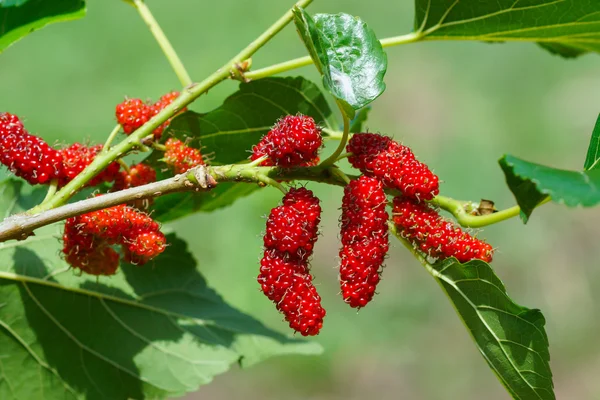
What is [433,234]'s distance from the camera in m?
1.01

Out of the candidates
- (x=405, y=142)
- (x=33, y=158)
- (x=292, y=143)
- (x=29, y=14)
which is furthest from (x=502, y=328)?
(x=405, y=142)

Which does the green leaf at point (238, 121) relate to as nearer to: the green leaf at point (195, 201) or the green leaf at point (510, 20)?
the green leaf at point (195, 201)

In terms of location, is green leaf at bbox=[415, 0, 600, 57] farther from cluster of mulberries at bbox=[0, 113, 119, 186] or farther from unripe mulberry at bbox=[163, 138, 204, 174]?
cluster of mulberries at bbox=[0, 113, 119, 186]

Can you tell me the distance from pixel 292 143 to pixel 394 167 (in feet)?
0.49

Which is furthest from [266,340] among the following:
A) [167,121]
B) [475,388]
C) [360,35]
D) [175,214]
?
[475,388]

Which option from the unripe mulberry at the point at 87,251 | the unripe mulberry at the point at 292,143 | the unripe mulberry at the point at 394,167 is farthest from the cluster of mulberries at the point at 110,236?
the unripe mulberry at the point at 394,167

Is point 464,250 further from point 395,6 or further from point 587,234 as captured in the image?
point 395,6

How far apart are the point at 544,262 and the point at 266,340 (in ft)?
9.01

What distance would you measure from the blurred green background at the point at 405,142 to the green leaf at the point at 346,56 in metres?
1.74

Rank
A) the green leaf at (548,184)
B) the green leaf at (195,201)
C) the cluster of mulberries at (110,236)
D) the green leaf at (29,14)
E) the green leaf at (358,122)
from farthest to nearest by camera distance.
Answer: the green leaf at (358,122) → the green leaf at (195,201) → the green leaf at (29,14) → the cluster of mulberries at (110,236) → the green leaf at (548,184)

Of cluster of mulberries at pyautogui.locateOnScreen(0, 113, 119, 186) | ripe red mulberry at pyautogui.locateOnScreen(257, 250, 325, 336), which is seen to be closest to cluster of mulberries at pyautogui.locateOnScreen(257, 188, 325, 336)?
ripe red mulberry at pyautogui.locateOnScreen(257, 250, 325, 336)

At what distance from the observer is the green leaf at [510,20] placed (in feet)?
3.85

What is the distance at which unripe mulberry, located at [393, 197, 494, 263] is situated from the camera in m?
1.01

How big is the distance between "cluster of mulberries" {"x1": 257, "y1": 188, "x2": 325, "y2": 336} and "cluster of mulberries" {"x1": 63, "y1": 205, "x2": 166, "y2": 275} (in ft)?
0.70
